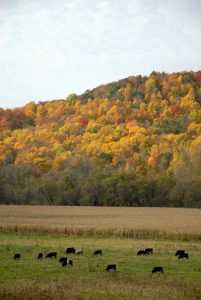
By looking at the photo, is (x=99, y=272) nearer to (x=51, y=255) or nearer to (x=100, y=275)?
(x=100, y=275)

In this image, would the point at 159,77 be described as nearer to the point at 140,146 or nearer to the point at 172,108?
the point at 172,108

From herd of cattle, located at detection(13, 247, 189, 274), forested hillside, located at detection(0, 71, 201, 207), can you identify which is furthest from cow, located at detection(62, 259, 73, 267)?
forested hillside, located at detection(0, 71, 201, 207)

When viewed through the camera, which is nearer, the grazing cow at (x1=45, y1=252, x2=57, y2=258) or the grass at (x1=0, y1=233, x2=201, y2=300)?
the grass at (x1=0, y1=233, x2=201, y2=300)

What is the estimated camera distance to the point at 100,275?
22.2 metres

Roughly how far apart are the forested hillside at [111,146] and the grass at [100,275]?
6469 cm

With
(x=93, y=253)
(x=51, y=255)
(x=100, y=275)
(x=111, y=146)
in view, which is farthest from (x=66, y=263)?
(x=111, y=146)

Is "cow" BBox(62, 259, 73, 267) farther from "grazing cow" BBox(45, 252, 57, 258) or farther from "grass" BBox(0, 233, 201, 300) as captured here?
"grazing cow" BBox(45, 252, 57, 258)

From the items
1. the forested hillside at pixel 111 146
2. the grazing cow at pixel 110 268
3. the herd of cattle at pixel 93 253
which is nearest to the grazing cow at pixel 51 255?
the herd of cattle at pixel 93 253

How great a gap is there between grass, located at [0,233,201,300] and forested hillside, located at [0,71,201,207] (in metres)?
64.7

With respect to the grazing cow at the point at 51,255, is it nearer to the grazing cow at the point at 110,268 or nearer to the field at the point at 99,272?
the field at the point at 99,272

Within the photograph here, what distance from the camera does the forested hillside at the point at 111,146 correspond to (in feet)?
325

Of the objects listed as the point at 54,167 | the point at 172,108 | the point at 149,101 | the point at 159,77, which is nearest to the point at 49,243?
the point at 54,167

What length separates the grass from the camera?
17812 mm

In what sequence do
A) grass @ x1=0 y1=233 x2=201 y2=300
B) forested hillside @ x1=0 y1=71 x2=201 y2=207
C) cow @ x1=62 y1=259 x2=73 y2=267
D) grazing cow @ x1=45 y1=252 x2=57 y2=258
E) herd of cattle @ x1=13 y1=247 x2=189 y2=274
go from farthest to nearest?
1. forested hillside @ x1=0 y1=71 x2=201 y2=207
2. grazing cow @ x1=45 y1=252 x2=57 y2=258
3. cow @ x1=62 y1=259 x2=73 y2=267
4. herd of cattle @ x1=13 y1=247 x2=189 y2=274
5. grass @ x1=0 y1=233 x2=201 y2=300
